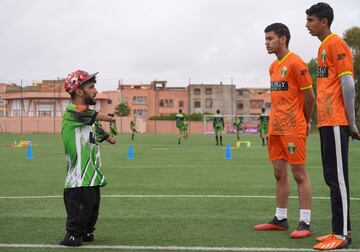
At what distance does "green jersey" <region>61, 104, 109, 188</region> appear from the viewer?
543 cm

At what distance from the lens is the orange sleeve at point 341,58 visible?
16.9 feet

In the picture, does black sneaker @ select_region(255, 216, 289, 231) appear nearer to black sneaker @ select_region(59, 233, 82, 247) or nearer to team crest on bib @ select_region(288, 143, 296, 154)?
team crest on bib @ select_region(288, 143, 296, 154)

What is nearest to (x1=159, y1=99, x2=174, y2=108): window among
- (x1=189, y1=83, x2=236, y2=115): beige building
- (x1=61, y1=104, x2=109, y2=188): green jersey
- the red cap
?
(x1=189, y1=83, x2=236, y2=115): beige building

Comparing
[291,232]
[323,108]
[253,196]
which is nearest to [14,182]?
[253,196]

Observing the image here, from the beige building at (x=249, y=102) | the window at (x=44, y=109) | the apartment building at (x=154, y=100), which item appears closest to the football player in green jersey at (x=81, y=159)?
the window at (x=44, y=109)

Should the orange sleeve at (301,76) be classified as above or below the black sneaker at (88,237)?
above

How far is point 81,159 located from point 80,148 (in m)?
0.11

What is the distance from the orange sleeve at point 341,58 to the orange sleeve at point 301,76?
2.23ft

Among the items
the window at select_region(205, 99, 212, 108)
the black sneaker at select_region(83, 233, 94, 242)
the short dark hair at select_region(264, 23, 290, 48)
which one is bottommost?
the black sneaker at select_region(83, 233, 94, 242)

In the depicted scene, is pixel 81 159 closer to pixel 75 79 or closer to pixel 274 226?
pixel 75 79

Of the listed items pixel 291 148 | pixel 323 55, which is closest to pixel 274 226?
pixel 291 148

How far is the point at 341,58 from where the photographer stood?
516 centimetres

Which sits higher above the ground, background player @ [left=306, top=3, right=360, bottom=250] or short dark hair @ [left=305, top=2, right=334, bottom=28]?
short dark hair @ [left=305, top=2, right=334, bottom=28]

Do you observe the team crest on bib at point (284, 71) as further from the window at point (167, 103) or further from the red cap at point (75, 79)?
the window at point (167, 103)
